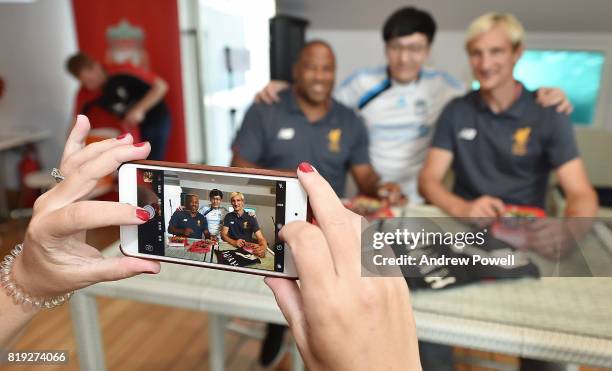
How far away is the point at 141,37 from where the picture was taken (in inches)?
103

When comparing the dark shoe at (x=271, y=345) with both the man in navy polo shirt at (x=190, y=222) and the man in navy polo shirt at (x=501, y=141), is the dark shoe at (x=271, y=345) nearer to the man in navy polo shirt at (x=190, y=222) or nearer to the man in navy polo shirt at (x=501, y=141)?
the man in navy polo shirt at (x=501, y=141)

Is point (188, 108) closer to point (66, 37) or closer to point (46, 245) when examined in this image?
point (66, 37)

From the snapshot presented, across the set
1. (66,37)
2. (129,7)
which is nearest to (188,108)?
(129,7)

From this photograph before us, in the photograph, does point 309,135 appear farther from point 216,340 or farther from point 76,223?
point 76,223

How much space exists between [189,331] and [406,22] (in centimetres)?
131

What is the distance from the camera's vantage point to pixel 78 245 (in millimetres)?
489

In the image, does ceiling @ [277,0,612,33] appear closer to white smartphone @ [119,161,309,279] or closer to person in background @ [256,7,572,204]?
person in background @ [256,7,572,204]

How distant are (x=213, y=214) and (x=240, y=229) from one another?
0.11ft

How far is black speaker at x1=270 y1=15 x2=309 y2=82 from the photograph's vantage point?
1.58 metres

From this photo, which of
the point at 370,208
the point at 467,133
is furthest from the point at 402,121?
the point at 370,208

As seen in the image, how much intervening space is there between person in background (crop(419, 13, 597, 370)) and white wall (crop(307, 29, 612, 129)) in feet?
0.73

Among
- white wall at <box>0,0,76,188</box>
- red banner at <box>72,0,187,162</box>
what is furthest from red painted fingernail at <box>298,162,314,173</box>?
white wall at <box>0,0,76,188</box>

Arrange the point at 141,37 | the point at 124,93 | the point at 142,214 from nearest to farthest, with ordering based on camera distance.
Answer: the point at 142,214, the point at 124,93, the point at 141,37

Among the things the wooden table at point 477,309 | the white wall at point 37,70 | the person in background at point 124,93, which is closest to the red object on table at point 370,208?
the wooden table at point 477,309
